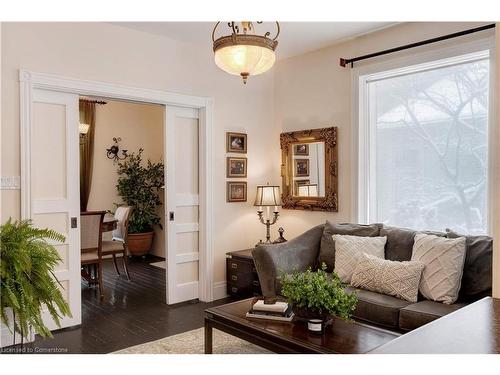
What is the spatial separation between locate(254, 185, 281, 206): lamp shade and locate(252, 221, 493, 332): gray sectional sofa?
0.77 meters

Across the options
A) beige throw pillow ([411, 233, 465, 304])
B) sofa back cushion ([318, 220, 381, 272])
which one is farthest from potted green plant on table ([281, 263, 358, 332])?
sofa back cushion ([318, 220, 381, 272])

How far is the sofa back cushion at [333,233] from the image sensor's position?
3766 mm

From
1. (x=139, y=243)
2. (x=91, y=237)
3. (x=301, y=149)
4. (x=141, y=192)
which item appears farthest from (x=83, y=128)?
(x=301, y=149)

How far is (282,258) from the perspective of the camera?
147 inches

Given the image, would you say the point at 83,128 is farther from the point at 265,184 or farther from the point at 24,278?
the point at 24,278

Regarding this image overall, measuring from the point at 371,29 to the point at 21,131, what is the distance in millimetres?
3206

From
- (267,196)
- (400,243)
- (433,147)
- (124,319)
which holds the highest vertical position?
(433,147)

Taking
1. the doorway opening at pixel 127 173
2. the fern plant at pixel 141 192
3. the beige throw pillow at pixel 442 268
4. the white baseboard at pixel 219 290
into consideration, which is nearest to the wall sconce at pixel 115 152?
the doorway opening at pixel 127 173

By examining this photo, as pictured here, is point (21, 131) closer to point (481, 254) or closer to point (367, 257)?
point (367, 257)

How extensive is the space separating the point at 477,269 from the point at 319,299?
1.44 meters

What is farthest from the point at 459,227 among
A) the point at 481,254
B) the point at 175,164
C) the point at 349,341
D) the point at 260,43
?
the point at 175,164

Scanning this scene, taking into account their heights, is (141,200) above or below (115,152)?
below

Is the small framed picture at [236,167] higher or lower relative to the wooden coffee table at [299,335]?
higher

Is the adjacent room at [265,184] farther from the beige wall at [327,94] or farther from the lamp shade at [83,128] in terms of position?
the lamp shade at [83,128]
